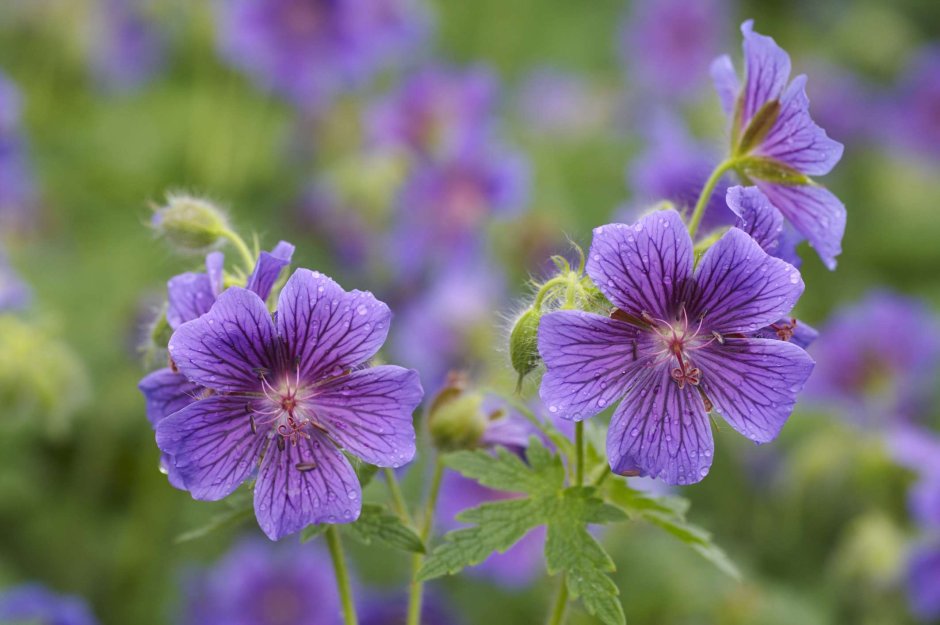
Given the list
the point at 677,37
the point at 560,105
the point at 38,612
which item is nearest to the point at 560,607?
the point at 38,612

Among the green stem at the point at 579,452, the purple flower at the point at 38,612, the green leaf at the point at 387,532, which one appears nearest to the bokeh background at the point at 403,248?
the green stem at the point at 579,452

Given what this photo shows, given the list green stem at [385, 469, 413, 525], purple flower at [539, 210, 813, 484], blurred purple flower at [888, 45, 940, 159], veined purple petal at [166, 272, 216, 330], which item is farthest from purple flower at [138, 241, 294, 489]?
blurred purple flower at [888, 45, 940, 159]

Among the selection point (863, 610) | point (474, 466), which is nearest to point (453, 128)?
point (863, 610)

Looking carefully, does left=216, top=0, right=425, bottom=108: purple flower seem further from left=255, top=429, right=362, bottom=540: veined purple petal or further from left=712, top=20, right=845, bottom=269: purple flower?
left=255, top=429, right=362, bottom=540: veined purple petal

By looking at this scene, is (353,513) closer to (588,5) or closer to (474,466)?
(474,466)

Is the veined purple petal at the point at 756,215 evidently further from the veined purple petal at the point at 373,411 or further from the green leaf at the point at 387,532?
the green leaf at the point at 387,532

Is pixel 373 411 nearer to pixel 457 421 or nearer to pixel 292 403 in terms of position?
pixel 292 403
